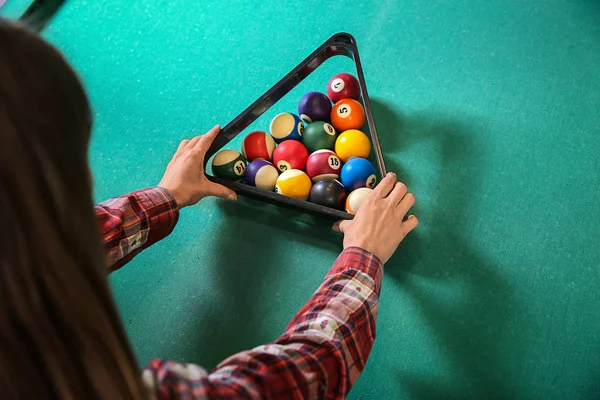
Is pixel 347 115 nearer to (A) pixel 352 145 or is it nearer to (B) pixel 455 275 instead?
(A) pixel 352 145

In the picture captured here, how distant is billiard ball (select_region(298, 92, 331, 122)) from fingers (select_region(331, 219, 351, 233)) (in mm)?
326

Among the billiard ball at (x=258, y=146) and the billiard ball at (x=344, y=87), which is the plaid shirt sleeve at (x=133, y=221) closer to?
the billiard ball at (x=258, y=146)

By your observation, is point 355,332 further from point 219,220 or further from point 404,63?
point 404,63

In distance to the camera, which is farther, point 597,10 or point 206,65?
Result: point 206,65

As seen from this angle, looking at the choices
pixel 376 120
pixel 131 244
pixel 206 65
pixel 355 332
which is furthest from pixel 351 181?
pixel 206 65

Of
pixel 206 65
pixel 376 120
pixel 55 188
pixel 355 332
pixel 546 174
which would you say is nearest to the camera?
pixel 55 188

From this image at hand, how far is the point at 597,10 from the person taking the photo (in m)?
1.42

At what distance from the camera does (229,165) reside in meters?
1.18

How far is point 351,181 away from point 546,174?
0.51m

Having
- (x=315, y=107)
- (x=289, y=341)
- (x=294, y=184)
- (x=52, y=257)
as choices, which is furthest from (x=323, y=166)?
(x=52, y=257)

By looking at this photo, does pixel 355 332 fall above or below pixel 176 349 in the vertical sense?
above

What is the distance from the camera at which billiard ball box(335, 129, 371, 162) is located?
119 centimetres

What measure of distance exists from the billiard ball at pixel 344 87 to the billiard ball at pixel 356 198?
329mm

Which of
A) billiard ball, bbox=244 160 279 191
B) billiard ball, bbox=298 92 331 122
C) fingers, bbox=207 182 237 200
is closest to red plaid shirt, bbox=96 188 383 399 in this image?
fingers, bbox=207 182 237 200
